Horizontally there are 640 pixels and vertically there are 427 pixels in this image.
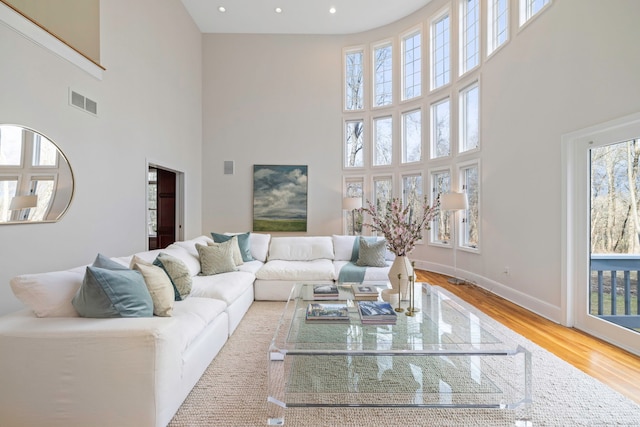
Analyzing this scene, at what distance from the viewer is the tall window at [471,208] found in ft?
16.1

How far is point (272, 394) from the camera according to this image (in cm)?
171

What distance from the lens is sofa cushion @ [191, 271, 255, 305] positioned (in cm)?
284

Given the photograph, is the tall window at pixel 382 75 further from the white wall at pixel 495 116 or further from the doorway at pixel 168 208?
the doorway at pixel 168 208

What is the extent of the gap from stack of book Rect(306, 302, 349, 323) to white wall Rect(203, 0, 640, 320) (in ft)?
8.53

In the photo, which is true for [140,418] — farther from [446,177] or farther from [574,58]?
[446,177]

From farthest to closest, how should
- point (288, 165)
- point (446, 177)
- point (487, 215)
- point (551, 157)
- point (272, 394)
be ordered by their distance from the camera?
point (288, 165) → point (446, 177) → point (487, 215) → point (551, 157) → point (272, 394)

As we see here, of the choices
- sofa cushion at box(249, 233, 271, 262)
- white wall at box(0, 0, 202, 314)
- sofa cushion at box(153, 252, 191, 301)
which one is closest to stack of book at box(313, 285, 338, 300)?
sofa cushion at box(153, 252, 191, 301)

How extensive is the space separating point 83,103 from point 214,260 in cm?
213

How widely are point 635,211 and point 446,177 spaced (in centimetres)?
313

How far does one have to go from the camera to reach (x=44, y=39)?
2.63m

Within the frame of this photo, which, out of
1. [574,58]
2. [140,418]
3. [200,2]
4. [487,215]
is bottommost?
[140,418]

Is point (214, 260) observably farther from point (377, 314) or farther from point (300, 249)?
point (377, 314)

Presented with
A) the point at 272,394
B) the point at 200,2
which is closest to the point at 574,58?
the point at 272,394

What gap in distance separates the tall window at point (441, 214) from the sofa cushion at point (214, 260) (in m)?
3.93
